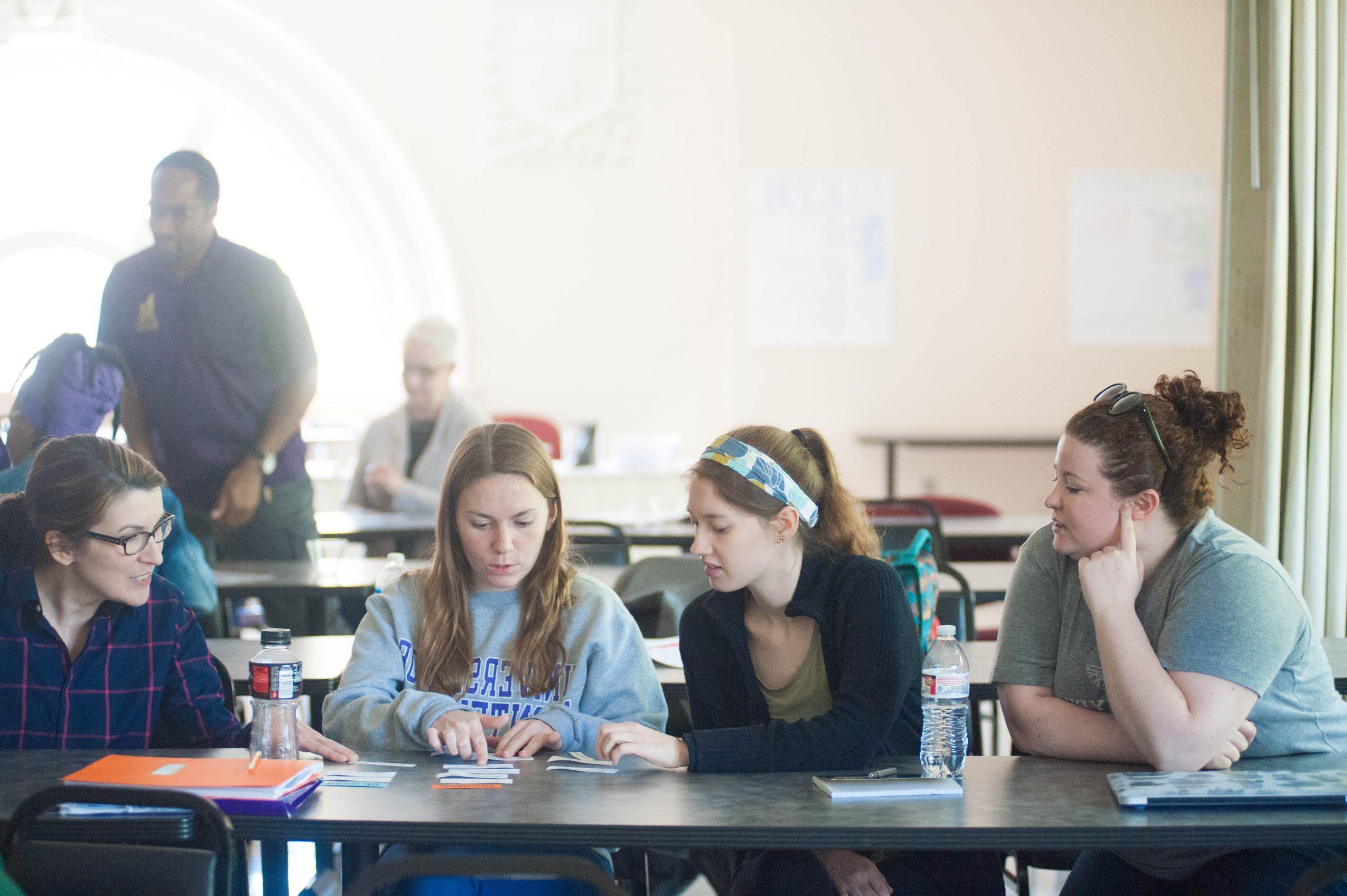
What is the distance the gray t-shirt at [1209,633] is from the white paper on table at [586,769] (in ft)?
1.91

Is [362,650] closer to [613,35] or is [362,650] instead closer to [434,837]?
[434,837]

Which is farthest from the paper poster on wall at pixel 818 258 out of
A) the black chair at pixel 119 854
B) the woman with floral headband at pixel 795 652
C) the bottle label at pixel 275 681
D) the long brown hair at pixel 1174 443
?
the black chair at pixel 119 854

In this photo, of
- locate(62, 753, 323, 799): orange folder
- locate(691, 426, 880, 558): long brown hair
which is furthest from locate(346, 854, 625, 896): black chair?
locate(691, 426, 880, 558): long brown hair

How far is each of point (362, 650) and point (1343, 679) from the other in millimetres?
1693

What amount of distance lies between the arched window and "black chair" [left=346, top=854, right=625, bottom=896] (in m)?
5.80

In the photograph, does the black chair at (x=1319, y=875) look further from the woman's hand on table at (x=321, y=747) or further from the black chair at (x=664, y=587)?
the black chair at (x=664, y=587)

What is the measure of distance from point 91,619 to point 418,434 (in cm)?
290

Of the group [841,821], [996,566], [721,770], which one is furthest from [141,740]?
[996,566]

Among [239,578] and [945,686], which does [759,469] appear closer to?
[945,686]

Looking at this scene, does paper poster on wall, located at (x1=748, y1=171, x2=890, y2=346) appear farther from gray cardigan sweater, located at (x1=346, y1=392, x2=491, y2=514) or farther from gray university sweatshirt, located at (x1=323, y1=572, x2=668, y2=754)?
gray university sweatshirt, located at (x1=323, y1=572, x2=668, y2=754)

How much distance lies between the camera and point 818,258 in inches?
275

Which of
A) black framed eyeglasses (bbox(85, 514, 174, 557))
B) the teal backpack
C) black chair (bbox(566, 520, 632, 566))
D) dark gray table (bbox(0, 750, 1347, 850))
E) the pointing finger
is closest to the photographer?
dark gray table (bbox(0, 750, 1347, 850))

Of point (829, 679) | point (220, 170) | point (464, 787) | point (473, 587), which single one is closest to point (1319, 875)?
point (829, 679)

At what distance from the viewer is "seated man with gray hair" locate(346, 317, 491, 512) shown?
4.70m
